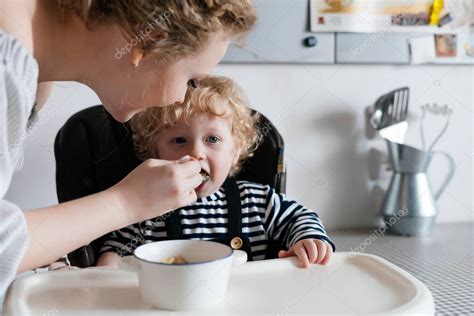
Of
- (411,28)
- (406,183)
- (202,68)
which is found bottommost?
(406,183)

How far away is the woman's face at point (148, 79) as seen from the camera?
79 centimetres

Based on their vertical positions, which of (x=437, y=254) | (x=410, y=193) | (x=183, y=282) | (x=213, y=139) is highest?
(x=213, y=139)

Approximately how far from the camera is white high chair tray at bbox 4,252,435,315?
694mm

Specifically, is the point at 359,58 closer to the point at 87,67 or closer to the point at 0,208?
the point at 87,67

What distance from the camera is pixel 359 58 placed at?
70.7 inches

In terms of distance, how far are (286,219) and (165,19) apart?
1.64ft

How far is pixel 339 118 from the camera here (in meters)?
1.82

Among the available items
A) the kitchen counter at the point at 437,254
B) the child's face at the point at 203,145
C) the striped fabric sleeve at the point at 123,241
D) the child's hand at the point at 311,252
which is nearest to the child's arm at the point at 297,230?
the child's hand at the point at 311,252

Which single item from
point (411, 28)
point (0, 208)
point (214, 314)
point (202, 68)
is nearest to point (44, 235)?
point (0, 208)

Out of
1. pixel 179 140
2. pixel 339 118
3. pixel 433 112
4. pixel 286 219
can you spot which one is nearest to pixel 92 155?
pixel 179 140

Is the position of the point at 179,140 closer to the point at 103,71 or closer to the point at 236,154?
the point at 236,154

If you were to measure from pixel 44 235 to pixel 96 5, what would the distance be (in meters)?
0.26

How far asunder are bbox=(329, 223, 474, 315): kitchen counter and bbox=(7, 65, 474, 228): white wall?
10cm

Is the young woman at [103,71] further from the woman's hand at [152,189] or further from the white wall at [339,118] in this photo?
the white wall at [339,118]
